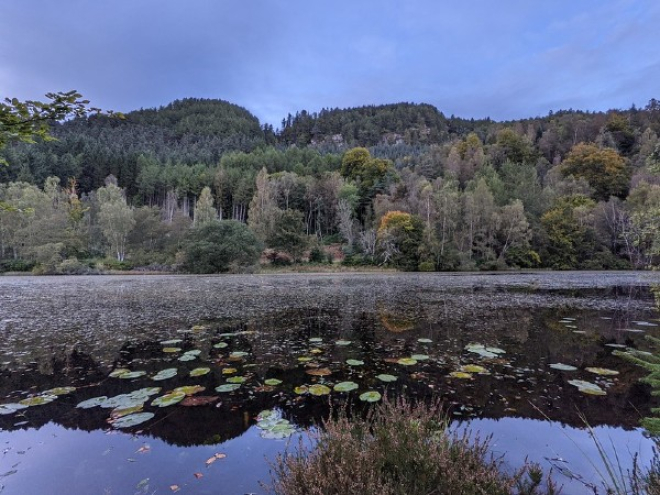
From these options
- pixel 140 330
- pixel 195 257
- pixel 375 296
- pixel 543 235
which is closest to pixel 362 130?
pixel 543 235

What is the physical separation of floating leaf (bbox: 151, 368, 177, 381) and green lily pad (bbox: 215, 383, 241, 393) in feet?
4.38

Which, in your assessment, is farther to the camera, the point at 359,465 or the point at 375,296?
the point at 375,296

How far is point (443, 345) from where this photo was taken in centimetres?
988

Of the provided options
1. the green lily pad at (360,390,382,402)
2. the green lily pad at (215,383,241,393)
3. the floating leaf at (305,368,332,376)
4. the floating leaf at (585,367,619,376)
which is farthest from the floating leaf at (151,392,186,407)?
the floating leaf at (585,367,619,376)

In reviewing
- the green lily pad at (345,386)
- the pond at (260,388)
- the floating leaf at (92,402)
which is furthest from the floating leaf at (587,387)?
the floating leaf at (92,402)

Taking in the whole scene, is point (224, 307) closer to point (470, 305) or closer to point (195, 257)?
point (470, 305)

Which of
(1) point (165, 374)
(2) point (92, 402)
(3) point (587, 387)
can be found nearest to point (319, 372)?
(1) point (165, 374)

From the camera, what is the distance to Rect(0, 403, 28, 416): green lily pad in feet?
18.5

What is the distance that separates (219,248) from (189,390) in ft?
119

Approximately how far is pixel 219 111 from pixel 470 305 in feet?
657

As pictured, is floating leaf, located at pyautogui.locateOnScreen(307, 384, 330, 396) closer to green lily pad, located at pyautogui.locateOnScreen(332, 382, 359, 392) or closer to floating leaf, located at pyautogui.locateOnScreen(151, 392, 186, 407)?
green lily pad, located at pyautogui.locateOnScreen(332, 382, 359, 392)

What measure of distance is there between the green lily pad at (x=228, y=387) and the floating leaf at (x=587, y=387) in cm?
635

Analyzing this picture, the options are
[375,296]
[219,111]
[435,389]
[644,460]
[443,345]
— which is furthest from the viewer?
[219,111]

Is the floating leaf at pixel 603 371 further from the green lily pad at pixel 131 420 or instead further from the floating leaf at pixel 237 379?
the green lily pad at pixel 131 420
